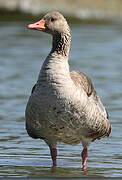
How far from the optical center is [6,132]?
11125 mm

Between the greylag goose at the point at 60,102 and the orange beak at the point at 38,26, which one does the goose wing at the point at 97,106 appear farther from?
the orange beak at the point at 38,26

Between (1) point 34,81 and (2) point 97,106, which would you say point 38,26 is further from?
(1) point 34,81

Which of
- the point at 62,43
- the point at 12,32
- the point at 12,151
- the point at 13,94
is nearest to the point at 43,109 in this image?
the point at 62,43

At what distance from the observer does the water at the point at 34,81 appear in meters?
8.80

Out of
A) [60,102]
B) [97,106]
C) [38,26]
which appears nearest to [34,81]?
[97,106]

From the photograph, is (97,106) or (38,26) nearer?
(38,26)

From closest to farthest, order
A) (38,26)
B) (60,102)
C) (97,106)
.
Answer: (60,102)
(38,26)
(97,106)

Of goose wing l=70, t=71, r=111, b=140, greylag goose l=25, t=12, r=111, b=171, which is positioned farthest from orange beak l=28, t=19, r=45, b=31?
goose wing l=70, t=71, r=111, b=140

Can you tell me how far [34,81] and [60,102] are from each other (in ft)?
27.8

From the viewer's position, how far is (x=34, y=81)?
1616cm

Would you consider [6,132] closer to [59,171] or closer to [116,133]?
[116,133]

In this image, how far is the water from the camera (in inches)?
346

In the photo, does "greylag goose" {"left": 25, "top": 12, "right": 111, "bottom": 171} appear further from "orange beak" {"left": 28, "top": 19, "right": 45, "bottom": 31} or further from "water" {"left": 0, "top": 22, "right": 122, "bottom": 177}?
"water" {"left": 0, "top": 22, "right": 122, "bottom": 177}

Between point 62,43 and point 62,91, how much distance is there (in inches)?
34.6
